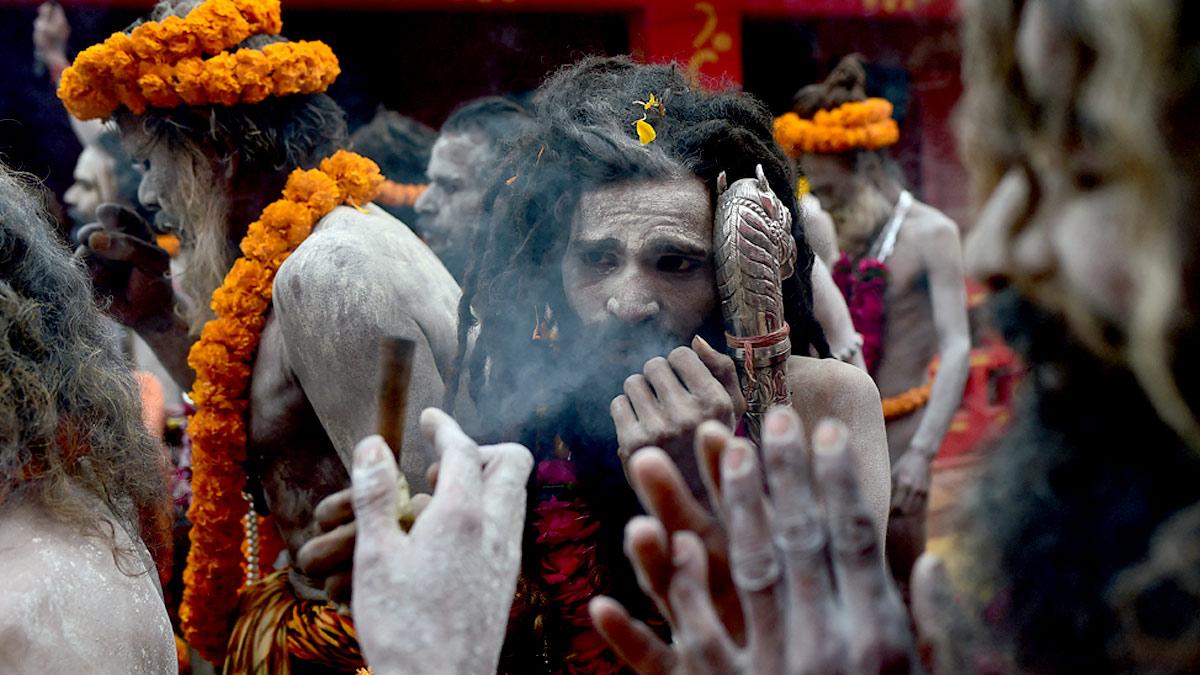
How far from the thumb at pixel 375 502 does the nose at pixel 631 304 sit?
2.74ft

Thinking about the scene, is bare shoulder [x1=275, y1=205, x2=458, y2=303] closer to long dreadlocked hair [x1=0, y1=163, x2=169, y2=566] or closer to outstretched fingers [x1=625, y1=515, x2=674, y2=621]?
long dreadlocked hair [x1=0, y1=163, x2=169, y2=566]

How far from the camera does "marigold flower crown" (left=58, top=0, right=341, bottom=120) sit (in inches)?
137

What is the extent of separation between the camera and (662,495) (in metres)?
1.43

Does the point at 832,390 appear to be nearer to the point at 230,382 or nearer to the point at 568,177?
the point at 568,177

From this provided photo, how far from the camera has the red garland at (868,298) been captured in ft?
17.6

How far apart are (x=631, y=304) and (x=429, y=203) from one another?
367 centimetres

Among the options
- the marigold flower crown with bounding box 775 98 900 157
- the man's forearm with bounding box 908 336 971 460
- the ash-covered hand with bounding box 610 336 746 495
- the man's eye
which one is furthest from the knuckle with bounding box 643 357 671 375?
the marigold flower crown with bounding box 775 98 900 157

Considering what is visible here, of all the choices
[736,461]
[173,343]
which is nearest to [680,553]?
[736,461]

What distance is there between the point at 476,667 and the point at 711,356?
35.0 inches

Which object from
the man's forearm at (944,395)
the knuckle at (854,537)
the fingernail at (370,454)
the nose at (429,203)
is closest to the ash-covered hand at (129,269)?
the nose at (429,203)

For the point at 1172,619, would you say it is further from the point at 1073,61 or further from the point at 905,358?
the point at 905,358

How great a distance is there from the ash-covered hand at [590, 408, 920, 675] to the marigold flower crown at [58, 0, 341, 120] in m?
2.61

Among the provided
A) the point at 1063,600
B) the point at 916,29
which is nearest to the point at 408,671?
the point at 1063,600

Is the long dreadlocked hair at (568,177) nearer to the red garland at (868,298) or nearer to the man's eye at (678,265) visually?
the man's eye at (678,265)
